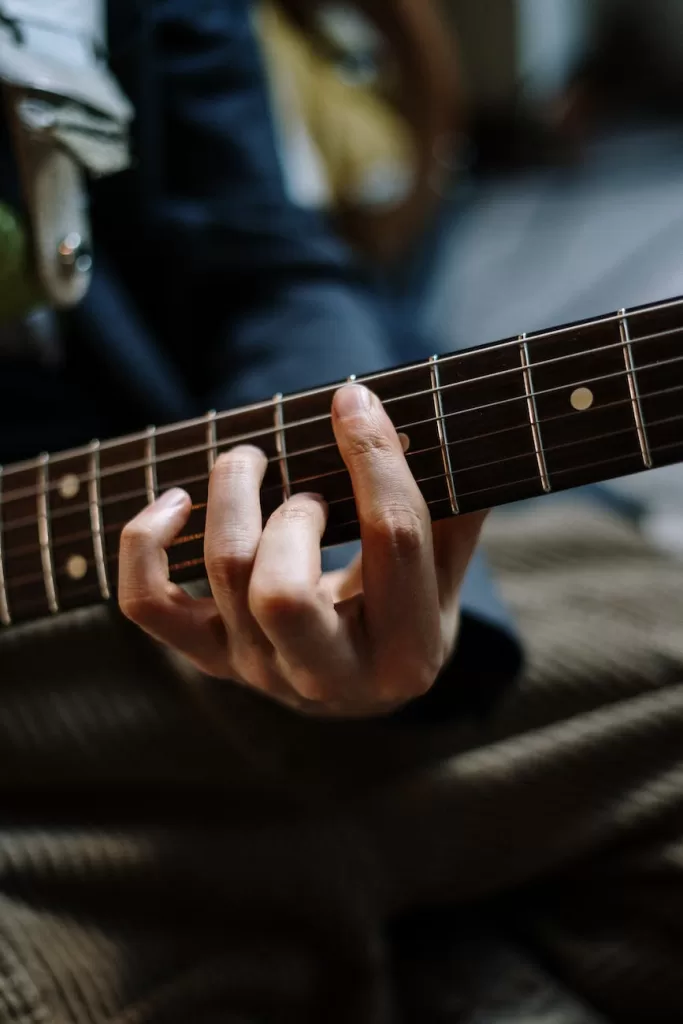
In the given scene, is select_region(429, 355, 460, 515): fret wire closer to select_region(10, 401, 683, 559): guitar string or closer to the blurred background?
select_region(10, 401, 683, 559): guitar string

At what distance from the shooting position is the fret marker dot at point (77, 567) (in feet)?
1.49

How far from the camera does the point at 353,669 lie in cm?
38

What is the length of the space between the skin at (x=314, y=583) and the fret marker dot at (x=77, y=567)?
0.07m

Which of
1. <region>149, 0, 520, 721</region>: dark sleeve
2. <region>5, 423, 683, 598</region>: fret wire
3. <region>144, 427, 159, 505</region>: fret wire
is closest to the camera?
<region>5, 423, 683, 598</region>: fret wire

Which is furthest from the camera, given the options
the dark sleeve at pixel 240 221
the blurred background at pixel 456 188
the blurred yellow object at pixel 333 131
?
the blurred yellow object at pixel 333 131

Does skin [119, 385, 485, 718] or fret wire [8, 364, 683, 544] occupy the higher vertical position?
fret wire [8, 364, 683, 544]

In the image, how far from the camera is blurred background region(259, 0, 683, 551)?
3.67 feet

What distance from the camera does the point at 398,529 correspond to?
0.35 meters

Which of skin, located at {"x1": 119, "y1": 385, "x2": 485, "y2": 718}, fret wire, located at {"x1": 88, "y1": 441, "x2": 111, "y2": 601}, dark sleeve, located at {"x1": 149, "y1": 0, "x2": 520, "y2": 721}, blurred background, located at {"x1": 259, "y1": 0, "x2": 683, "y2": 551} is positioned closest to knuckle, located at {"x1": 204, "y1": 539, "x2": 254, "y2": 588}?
skin, located at {"x1": 119, "y1": 385, "x2": 485, "y2": 718}

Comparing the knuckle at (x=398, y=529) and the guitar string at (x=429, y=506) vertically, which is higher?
the guitar string at (x=429, y=506)

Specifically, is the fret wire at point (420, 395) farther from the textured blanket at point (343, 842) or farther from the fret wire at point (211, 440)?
the textured blanket at point (343, 842)

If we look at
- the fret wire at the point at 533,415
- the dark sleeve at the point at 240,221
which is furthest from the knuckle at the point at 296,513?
the dark sleeve at the point at 240,221

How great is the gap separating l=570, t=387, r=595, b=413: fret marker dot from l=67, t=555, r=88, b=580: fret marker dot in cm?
28

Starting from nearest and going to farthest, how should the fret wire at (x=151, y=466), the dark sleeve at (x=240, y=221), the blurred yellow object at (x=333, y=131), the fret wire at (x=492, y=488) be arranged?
the fret wire at (x=492, y=488)
the fret wire at (x=151, y=466)
the dark sleeve at (x=240, y=221)
the blurred yellow object at (x=333, y=131)
